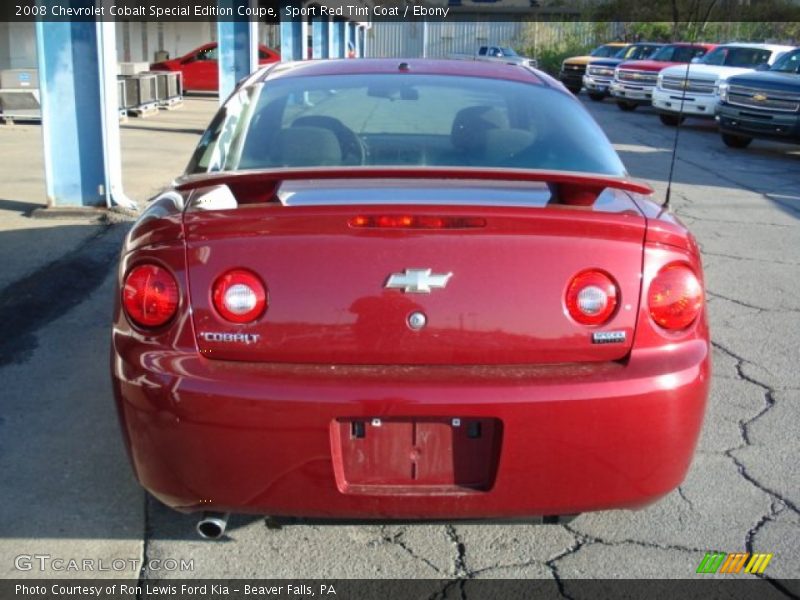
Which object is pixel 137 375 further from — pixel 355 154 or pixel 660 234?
pixel 660 234

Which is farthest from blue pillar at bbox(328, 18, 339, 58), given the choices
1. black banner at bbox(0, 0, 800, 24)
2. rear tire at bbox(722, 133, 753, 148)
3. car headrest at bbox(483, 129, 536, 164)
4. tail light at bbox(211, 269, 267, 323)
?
tail light at bbox(211, 269, 267, 323)

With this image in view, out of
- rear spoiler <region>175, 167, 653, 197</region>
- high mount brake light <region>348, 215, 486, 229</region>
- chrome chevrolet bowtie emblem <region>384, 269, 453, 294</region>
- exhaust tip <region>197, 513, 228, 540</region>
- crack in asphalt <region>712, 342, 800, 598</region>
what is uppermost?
rear spoiler <region>175, 167, 653, 197</region>

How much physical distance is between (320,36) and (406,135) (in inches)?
898

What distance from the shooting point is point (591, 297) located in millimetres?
2670

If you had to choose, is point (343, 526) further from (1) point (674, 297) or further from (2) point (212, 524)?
(1) point (674, 297)

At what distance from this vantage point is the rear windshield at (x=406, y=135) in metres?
3.60

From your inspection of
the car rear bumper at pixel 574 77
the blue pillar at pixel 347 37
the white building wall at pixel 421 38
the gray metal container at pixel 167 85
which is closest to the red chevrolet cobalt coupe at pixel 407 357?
the gray metal container at pixel 167 85

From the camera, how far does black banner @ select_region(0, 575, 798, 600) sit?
293cm

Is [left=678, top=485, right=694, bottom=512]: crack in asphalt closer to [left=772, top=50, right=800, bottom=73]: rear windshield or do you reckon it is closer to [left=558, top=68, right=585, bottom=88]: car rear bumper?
[left=772, top=50, right=800, bottom=73]: rear windshield

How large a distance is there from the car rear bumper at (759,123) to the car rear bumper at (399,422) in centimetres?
1379

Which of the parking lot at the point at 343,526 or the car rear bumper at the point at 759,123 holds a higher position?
the car rear bumper at the point at 759,123

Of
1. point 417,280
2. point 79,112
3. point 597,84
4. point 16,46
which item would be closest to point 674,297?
point 417,280

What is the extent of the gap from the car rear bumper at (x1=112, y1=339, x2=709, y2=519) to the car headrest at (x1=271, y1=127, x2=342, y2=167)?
1.15 meters

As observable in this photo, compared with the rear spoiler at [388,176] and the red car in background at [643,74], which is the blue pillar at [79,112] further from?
the red car in background at [643,74]
